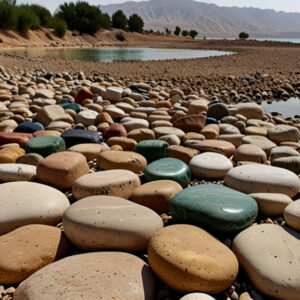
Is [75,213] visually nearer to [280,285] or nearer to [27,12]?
[280,285]

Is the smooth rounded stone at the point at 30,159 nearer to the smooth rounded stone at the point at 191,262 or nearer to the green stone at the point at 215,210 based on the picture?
the green stone at the point at 215,210

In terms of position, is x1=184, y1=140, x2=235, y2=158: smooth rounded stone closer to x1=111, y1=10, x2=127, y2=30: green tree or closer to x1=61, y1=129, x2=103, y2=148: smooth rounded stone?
x1=61, y1=129, x2=103, y2=148: smooth rounded stone

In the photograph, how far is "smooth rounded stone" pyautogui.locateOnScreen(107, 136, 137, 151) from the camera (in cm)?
329

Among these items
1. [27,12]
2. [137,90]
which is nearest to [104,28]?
[27,12]

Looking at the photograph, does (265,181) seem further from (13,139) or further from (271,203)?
(13,139)

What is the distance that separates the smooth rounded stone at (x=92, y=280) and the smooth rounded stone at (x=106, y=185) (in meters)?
0.63

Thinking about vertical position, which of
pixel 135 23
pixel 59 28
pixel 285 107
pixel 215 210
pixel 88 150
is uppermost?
pixel 135 23

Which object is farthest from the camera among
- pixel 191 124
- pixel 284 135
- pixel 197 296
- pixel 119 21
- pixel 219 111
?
pixel 119 21

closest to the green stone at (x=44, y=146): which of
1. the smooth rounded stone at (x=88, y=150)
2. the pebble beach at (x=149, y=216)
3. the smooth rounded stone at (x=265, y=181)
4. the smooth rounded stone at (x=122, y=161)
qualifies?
the pebble beach at (x=149, y=216)

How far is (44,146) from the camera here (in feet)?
9.65

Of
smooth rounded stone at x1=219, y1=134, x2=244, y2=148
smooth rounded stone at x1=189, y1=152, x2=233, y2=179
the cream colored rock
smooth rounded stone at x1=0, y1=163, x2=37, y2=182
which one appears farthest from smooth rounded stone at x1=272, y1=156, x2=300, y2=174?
smooth rounded stone at x1=0, y1=163, x2=37, y2=182

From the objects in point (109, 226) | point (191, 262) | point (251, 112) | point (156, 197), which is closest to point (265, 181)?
point (156, 197)

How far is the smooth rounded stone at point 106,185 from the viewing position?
7.09 feet

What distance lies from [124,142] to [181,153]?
65 cm
